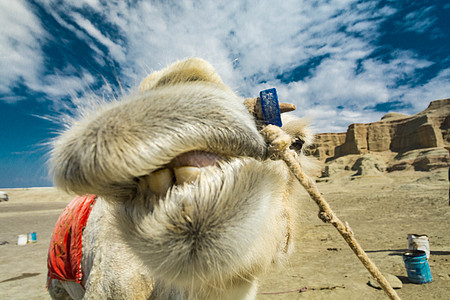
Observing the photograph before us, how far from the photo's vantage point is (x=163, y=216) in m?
0.78

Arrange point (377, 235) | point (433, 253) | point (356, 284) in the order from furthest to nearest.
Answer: point (377, 235) < point (433, 253) < point (356, 284)

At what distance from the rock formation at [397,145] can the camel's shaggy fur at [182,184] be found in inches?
1582

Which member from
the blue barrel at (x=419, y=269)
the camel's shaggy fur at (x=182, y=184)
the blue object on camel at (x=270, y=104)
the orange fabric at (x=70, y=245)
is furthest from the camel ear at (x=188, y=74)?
the blue barrel at (x=419, y=269)

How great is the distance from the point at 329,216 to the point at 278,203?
307mm

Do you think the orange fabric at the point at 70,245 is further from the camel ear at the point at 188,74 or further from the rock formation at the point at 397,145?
the rock formation at the point at 397,145

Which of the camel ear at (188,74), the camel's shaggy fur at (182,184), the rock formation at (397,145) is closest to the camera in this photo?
the camel's shaggy fur at (182,184)

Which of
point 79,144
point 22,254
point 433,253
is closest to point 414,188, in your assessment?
point 433,253

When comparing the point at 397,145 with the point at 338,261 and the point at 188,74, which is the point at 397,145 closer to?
the point at 338,261

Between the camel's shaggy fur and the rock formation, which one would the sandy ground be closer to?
the camel's shaggy fur

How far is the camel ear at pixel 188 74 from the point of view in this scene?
1.04 metres

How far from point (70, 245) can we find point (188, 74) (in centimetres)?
205

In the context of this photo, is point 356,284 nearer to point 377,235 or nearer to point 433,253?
point 433,253

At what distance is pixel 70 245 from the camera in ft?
7.70

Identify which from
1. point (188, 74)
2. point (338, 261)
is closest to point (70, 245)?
point (188, 74)
